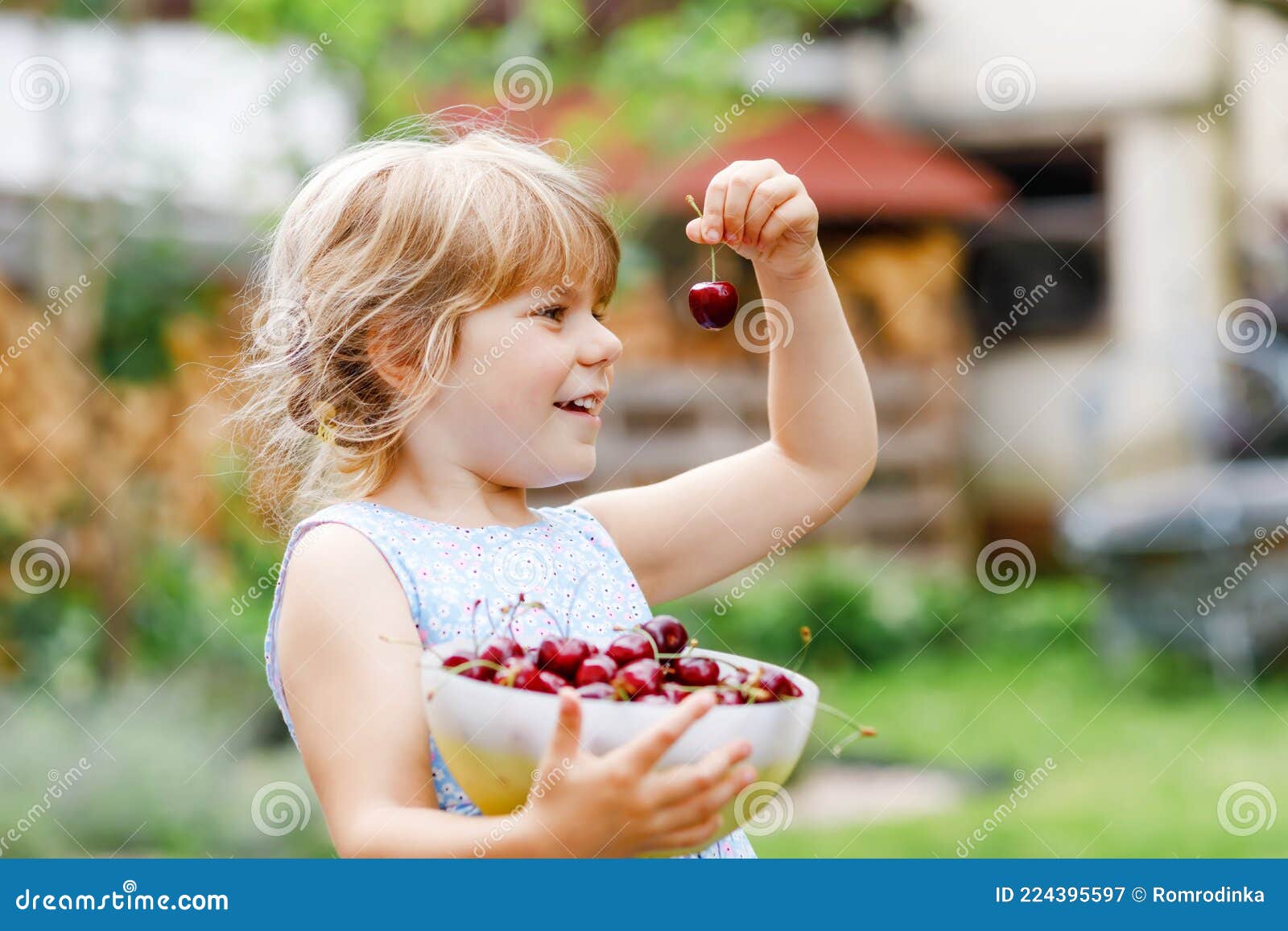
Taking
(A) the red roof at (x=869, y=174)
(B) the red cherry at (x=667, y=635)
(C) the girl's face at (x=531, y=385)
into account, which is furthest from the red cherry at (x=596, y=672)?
(A) the red roof at (x=869, y=174)

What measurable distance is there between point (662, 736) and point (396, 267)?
2.21ft

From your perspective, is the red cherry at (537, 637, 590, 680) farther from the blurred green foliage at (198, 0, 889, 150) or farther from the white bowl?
the blurred green foliage at (198, 0, 889, 150)

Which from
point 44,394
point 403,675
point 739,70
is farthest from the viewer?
point 44,394

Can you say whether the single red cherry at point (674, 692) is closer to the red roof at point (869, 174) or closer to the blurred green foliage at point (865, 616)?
the blurred green foliage at point (865, 616)

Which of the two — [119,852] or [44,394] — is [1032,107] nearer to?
[44,394]

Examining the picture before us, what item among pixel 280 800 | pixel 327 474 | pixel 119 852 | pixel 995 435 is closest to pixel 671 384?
pixel 995 435

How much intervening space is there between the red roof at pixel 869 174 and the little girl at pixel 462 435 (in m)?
6.51

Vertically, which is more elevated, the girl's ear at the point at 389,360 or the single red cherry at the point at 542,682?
the girl's ear at the point at 389,360

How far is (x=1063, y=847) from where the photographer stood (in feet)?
13.8

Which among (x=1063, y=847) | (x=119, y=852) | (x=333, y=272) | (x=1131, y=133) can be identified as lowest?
(x=119, y=852)

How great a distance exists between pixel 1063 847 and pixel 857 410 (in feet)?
9.76

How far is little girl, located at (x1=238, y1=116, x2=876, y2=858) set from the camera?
1347mm

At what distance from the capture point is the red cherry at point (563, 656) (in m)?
1.22

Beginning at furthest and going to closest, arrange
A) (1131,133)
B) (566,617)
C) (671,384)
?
1. (1131,133)
2. (671,384)
3. (566,617)
